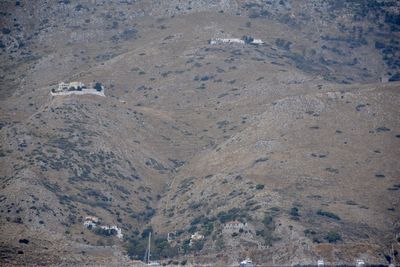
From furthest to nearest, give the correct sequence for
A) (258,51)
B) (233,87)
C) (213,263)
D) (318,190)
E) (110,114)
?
(258,51) → (233,87) → (110,114) → (318,190) → (213,263)

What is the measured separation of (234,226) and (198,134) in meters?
33.1

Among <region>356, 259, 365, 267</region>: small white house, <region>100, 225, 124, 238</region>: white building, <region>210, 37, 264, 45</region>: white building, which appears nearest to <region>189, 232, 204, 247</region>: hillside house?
<region>100, 225, 124, 238</region>: white building

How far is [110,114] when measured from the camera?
13300 centimetres

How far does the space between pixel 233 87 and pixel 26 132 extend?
36.1m

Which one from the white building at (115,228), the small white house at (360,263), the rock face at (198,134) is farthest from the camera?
the white building at (115,228)

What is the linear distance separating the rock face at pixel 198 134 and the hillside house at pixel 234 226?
43 centimetres

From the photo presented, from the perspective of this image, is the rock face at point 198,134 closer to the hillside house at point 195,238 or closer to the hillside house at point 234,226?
the hillside house at point 195,238

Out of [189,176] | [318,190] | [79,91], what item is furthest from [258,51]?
[318,190]

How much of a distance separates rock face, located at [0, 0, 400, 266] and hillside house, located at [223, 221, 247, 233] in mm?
431

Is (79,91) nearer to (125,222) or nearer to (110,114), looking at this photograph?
(110,114)

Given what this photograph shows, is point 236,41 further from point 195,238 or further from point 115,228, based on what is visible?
point 195,238

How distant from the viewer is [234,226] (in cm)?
10294

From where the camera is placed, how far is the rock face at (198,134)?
334ft

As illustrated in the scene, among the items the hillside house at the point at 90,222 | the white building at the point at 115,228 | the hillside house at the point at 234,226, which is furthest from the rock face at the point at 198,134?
the white building at the point at 115,228
